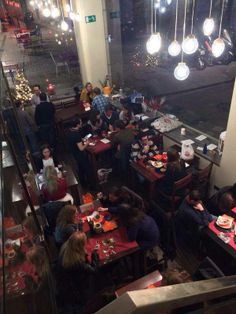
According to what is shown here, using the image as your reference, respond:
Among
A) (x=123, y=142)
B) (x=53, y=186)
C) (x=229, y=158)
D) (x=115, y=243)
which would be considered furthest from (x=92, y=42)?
(x=115, y=243)

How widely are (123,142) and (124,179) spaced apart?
106cm

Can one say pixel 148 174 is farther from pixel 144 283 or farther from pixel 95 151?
pixel 144 283

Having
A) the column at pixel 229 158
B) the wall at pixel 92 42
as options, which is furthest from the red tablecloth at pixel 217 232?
the wall at pixel 92 42

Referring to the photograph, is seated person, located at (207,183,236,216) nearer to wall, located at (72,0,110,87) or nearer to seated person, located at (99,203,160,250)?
seated person, located at (99,203,160,250)

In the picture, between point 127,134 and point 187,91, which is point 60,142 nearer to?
point 127,134

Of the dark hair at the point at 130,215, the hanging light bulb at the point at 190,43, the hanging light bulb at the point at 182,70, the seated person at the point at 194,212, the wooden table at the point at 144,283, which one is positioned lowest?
the wooden table at the point at 144,283

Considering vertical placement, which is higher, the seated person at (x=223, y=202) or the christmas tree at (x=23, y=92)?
the christmas tree at (x=23, y=92)

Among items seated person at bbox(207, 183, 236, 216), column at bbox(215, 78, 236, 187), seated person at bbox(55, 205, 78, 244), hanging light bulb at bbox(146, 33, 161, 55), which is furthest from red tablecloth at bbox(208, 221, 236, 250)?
hanging light bulb at bbox(146, 33, 161, 55)

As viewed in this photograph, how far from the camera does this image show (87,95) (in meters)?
7.75

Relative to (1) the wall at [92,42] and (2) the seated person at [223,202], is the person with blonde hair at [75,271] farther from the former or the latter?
(1) the wall at [92,42]

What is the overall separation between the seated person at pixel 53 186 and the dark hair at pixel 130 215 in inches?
50.8

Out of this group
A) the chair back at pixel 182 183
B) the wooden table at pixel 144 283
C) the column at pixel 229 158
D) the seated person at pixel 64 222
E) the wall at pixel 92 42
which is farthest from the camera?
the wall at pixel 92 42

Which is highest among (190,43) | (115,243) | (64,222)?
(190,43)

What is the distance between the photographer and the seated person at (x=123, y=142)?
17.8ft
